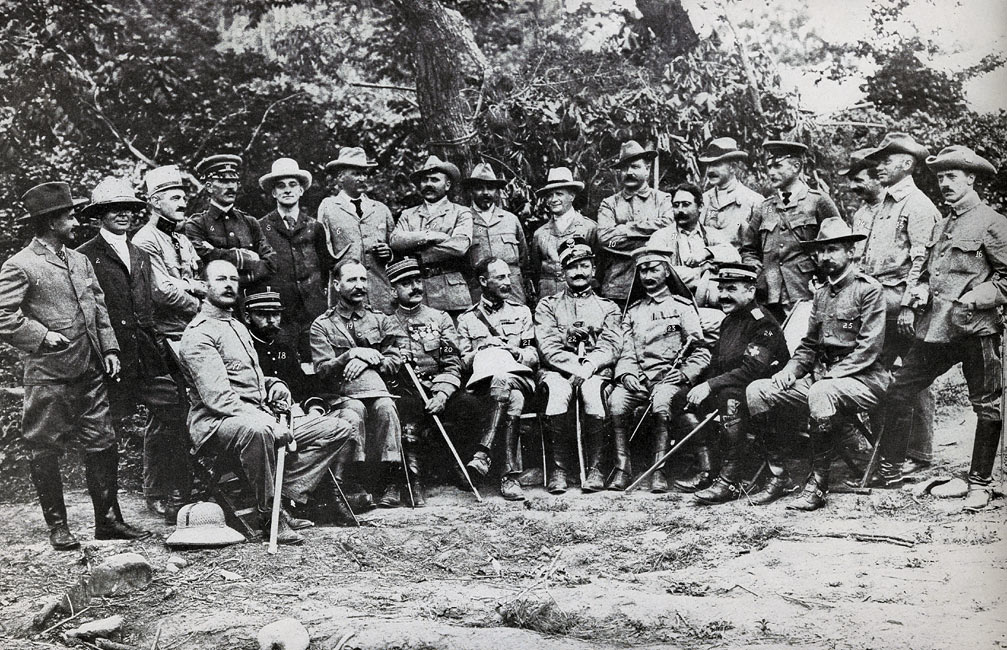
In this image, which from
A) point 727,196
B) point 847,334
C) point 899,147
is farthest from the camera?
point 727,196

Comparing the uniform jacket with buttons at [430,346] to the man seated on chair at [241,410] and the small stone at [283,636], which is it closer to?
the man seated on chair at [241,410]

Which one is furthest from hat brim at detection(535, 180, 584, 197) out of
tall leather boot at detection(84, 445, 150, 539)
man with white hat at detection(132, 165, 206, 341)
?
tall leather boot at detection(84, 445, 150, 539)

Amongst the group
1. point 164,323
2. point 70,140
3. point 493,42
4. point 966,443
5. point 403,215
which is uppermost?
point 493,42

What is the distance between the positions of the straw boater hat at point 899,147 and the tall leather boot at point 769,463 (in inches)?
73.3

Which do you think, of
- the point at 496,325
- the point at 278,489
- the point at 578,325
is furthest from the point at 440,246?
the point at 278,489

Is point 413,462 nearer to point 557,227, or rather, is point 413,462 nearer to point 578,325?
point 578,325

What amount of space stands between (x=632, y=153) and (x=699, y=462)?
211 cm

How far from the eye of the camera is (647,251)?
19.9ft

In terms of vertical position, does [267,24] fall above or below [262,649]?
above

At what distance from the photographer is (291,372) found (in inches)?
224

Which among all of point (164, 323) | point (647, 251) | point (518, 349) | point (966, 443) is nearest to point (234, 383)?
point (164, 323)

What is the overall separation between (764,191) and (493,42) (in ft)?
6.73

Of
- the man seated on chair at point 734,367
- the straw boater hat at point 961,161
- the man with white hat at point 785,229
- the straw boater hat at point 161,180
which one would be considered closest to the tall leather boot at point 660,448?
the man seated on chair at point 734,367

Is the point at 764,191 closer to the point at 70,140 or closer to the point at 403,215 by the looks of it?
the point at 403,215
